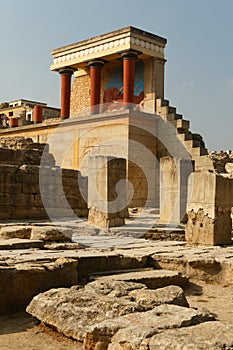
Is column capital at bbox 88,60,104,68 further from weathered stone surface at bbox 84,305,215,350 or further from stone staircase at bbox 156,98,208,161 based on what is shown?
weathered stone surface at bbox 84,305,215,350

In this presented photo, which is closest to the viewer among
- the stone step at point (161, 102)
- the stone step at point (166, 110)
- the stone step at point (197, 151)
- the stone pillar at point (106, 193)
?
the stone pillar at point (106, 193)

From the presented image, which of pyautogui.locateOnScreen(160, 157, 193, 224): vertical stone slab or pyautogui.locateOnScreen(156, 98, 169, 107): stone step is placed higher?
pyautogui.locateOnScreen(156, 98, 169, 107): stone step

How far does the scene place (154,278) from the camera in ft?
20.0

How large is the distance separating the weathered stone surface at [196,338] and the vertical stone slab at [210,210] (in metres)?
5.16

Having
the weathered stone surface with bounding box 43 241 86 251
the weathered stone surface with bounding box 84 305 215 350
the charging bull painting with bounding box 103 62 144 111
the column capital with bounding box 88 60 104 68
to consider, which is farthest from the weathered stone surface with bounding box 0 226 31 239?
the column capital with bounding box 88 60 104 68

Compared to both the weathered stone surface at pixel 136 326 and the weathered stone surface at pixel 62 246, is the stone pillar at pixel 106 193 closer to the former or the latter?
the weathered stone surface at pixel 62 246

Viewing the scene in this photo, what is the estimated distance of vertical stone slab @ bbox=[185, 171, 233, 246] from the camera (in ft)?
28.1

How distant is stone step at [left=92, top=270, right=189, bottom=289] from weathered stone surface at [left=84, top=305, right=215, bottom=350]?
1922 mm

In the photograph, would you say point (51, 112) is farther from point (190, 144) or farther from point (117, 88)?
point (190, 144)

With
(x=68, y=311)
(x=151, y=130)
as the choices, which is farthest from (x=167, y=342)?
(x=151, y=130)

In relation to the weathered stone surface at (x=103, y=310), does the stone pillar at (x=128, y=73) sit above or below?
above

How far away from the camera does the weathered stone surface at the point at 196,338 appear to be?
3.05 meters

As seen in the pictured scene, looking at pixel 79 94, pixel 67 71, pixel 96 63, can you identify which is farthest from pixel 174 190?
pixel 79 94

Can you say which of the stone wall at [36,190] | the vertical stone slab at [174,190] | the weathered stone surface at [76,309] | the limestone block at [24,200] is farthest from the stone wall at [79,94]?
the weathered stone surface at [76,309]
